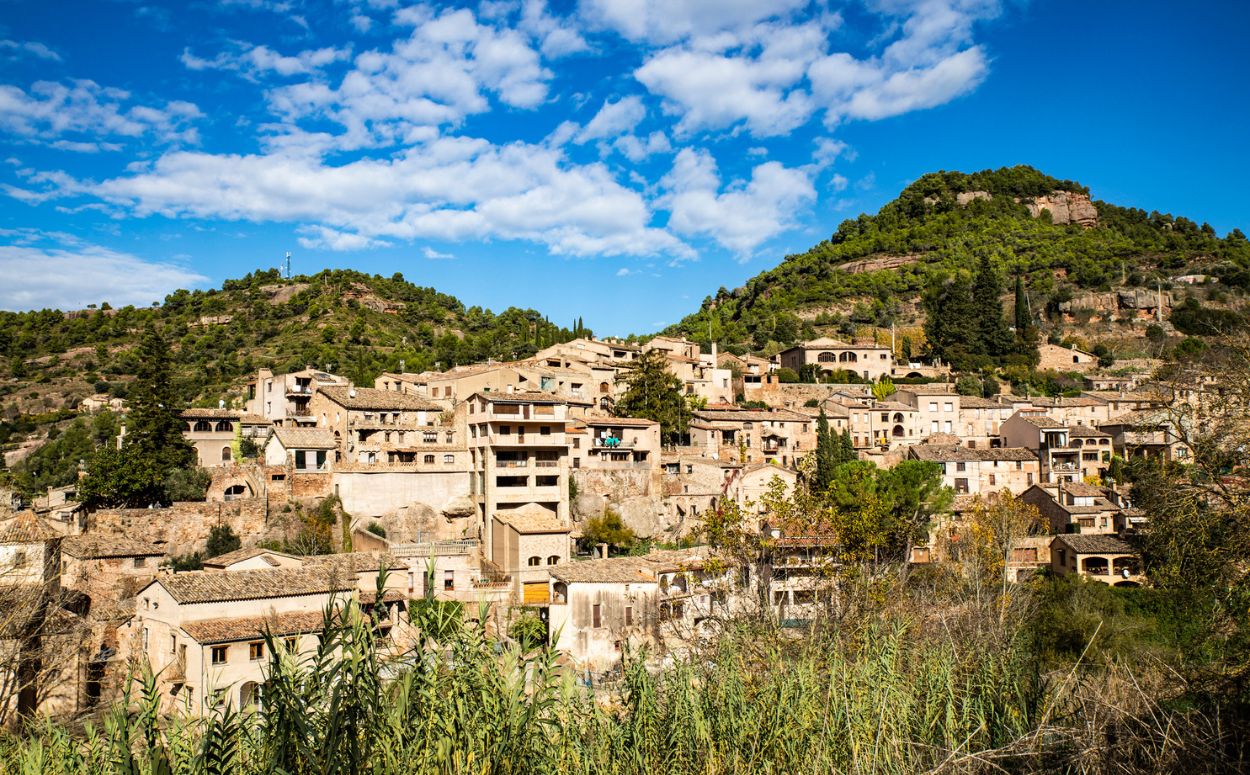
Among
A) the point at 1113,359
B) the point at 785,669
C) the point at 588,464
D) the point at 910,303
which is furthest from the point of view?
the point at 910,303

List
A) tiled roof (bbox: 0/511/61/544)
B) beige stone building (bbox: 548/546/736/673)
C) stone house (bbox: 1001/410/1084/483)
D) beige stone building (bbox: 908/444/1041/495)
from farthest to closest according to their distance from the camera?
stone house (bbox: 1001/410/1084/483) < beige stone building (bbox: 908/444/1041/495) < beige stone building (bbox: 548/546/736/673) < tiled roof (bbox: 0/511/61/544)

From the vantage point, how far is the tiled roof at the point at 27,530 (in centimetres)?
2508

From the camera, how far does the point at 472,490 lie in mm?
35375

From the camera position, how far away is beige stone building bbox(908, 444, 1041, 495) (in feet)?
145

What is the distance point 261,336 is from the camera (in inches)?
2817

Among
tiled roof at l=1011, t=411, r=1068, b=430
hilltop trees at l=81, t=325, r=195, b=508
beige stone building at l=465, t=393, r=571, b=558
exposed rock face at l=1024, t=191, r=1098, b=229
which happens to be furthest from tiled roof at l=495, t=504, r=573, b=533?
exposed rock face at l=1024, t=191, r=1098, b=229

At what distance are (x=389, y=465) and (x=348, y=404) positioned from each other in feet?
13.3

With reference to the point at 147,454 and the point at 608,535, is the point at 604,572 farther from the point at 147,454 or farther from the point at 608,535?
the point at 147,454

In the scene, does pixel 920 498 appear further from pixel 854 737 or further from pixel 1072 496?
pixel 854 737

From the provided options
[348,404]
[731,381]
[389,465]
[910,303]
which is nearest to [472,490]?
[389,465]

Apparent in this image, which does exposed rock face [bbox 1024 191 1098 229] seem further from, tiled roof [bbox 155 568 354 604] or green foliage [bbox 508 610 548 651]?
green foliage [bbox 508 610 548 651]

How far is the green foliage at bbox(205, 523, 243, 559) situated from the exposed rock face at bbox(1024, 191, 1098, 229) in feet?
335

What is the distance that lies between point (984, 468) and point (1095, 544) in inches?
374

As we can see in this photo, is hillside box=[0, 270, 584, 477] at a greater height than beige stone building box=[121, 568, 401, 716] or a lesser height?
greater
